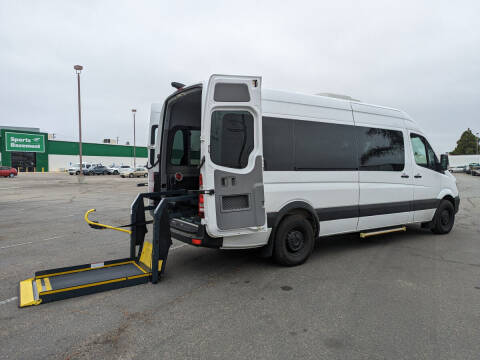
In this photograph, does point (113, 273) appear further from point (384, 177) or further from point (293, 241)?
point (384, 177)

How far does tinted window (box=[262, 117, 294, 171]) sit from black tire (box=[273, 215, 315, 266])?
0.81 meters

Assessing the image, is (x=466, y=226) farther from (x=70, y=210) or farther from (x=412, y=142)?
(x=70, y=210)

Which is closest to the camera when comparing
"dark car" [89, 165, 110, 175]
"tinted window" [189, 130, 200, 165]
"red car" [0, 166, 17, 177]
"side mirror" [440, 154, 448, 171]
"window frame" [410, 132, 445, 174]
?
"tinted window" [189, 130, 200, 165]


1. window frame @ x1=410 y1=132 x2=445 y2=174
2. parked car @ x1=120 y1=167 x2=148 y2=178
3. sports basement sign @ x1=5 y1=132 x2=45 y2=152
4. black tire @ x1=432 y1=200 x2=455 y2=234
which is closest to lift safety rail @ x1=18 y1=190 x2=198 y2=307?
window frame @ x1=410 y1=132 x2=445 y2=174

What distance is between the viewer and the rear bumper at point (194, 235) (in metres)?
4.34

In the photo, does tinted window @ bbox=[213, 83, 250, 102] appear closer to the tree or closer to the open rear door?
the open rear door

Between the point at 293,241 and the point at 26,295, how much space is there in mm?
3536

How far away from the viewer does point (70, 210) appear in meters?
11.5

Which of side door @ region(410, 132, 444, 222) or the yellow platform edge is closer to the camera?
the yellow platform edge

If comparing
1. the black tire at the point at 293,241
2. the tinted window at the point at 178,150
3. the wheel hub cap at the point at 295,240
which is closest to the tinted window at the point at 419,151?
the black tire at the point at 293,241

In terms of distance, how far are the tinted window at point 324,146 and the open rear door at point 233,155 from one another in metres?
0.91

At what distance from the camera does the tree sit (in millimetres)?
75750

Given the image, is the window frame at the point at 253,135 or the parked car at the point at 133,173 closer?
the window frame at the point at 253,135

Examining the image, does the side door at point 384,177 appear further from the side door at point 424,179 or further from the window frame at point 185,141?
the window frame at point 185,141
